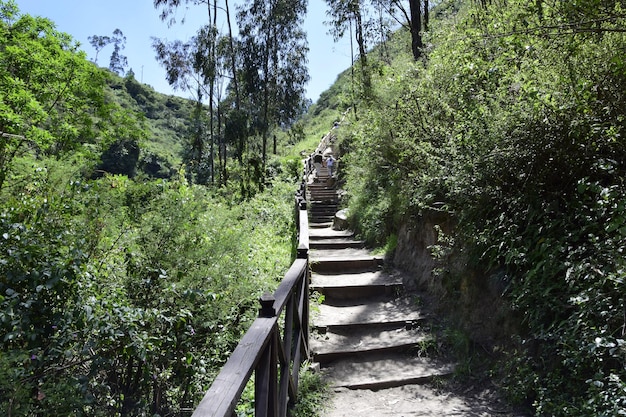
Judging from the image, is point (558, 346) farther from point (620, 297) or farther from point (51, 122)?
point (51, 122)

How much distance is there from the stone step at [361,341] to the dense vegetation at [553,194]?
813mm

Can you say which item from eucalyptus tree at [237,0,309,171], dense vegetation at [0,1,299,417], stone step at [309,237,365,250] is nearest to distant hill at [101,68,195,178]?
eucalyptus tree at [237,0,309,171]

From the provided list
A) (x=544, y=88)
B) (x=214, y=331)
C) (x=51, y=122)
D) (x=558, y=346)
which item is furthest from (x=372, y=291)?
(x=51, y=122)

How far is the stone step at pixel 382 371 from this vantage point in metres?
4.41

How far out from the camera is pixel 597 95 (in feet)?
12.5

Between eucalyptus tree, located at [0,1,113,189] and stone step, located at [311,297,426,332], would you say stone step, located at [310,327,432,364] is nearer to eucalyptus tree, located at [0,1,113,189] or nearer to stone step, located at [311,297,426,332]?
stone step, located at [311,297,426,332]

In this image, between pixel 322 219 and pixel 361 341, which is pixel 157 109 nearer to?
pixel 322 219

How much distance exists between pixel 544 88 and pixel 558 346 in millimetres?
2329

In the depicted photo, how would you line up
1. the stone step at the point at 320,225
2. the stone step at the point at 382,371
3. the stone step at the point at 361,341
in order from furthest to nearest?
the stone step at the point at 320,225 < the stone step at the point at 361,341 < the stone step at the point at 382,371

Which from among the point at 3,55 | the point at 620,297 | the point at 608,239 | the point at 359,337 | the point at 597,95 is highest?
the point at 3,55

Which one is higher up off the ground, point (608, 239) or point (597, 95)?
point (597, 95)

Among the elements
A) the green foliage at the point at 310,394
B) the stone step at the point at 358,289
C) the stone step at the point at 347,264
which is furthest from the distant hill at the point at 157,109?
the green foliage at the point at 310,394

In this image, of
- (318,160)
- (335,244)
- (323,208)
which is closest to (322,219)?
(323,208)

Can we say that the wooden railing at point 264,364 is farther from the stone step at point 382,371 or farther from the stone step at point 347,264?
the stone step at point 347,264
